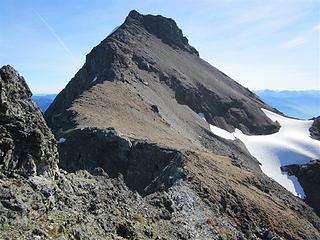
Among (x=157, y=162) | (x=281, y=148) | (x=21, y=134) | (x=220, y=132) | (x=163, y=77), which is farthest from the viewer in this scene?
(x=163, y=77)

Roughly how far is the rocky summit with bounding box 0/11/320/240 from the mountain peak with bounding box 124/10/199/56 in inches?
875

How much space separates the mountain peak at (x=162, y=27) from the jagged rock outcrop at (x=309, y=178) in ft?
219

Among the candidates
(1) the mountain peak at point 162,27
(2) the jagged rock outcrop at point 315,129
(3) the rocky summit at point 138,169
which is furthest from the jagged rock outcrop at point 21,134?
(1) the mountain peak at point 162,27

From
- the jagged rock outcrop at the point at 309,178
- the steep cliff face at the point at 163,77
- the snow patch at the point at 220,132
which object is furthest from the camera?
the snow patch at the point at 220,132

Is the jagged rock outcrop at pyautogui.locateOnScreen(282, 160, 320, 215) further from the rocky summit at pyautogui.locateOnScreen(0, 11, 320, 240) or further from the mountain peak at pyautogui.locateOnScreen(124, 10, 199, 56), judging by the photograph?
the mountain peak at pyautogui.locateOnScreen(124, 10, 199, 56)

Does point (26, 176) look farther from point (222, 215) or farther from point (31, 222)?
point (222, 215)

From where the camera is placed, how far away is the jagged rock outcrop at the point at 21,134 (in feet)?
76.2

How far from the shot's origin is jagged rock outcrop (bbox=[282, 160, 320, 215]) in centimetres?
8775

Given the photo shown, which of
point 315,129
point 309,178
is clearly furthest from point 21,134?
point 315,129

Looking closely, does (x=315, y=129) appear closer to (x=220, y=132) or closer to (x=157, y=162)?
(x=220, y=132)

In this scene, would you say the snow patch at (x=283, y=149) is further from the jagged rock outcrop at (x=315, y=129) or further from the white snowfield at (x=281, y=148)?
the jagged rock outcrop at (x=315, y=129)

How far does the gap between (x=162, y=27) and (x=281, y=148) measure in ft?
207

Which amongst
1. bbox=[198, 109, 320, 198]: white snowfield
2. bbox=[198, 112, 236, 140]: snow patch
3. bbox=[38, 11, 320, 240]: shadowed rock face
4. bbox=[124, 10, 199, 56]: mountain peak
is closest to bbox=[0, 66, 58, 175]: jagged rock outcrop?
bbox=[38, 11, 320, 240]: shadowed rock face

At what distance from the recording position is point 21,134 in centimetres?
2422
